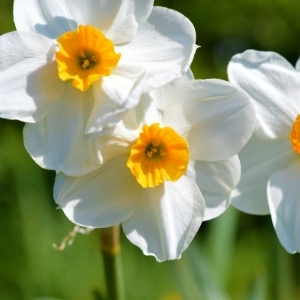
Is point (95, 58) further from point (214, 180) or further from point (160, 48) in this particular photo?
point (214, 180)

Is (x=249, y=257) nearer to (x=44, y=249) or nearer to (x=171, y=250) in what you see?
(x=44, y=249)

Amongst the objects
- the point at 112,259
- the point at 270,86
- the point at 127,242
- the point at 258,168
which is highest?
the point at 270,86

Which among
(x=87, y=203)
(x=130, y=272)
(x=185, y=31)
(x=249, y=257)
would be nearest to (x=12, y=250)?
(x=130, y=272)

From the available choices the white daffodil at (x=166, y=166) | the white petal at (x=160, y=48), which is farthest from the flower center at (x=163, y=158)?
the white petal at (x=160, y=48)

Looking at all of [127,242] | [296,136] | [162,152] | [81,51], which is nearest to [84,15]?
[81,51]

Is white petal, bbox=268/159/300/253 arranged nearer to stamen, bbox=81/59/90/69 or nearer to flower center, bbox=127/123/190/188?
flower center, bbox=127/123/190/188

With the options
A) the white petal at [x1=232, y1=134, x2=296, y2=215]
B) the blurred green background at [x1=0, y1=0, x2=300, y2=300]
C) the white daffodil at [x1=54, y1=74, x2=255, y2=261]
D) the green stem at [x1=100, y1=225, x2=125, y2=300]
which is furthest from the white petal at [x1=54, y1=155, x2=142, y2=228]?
the blurred green background at [x1=0, y1=0, x2=300, y2=300]

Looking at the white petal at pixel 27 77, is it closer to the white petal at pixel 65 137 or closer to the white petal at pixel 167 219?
the white petal at pixel 65 137
